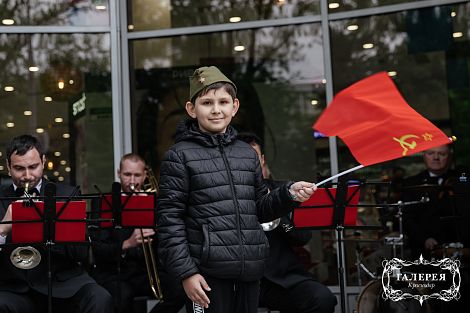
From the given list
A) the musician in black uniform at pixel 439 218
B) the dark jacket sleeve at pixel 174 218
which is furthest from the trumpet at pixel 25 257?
the musician in black uniform at pixel 439 218

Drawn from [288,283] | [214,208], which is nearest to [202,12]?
[288,283]

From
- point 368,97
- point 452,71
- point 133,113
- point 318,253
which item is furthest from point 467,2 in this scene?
point 368,97

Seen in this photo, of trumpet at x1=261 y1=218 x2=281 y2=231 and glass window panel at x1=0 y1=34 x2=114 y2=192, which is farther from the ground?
glass window panel at x1=0 y1=34 x2=114 y2=192

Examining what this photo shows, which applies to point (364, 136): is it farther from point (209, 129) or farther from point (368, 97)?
point (209, 129)

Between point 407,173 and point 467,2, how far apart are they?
1840mm

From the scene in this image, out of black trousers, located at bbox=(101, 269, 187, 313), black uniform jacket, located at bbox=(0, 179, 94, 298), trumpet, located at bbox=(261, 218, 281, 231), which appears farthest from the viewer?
black trousers, located at bbox=(101, 269, 187, 313)

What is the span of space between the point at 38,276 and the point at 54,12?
3.79m

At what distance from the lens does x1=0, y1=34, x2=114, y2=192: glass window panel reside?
303 inches

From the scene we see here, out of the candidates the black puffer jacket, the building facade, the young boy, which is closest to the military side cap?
the young boy

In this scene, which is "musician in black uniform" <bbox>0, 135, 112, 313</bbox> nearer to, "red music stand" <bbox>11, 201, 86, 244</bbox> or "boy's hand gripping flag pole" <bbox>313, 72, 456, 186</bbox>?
"red music stand" <bbox>11, 201, 86, 244</bbox>

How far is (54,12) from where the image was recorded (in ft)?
25.7

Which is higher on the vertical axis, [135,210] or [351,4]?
[351,4]

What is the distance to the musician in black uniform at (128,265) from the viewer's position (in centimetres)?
576

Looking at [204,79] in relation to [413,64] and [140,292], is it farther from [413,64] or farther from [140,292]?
[413,64]
